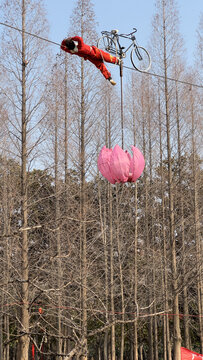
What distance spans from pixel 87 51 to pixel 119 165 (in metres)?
1.20

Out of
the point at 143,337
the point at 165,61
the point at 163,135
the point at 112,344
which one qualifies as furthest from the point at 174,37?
the point at 143,337

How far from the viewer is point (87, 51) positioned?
528 centimetres

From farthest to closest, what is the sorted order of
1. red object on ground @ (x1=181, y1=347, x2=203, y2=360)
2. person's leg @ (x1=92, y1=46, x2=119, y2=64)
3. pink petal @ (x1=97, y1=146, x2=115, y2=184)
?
1. red object on ground @ (x1=181, y1=347, x2=203, y2=360)
2. pink petal @ (x1=97, y1=146, x2=115, y2=184)
3. person's leg @ (x1=92, y1=46, x2=119, y2=64)

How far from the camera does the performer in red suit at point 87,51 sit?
5164mm

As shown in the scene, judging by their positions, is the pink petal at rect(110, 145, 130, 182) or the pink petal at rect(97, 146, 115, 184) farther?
the pink petal at rect(97, 146, 115, 184)

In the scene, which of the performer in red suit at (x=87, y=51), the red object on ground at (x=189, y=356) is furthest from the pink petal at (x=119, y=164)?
the red object on ground at (x=189, y=356)

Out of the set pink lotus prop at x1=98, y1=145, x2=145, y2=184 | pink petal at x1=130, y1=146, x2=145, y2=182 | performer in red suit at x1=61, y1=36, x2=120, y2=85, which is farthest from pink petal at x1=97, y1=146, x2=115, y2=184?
performer in red suit at x1=61, y1=36, x2=120, y2=85

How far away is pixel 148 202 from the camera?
18797mm

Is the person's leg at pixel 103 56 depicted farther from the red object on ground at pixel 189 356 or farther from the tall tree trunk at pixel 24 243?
the red object on ground at pixel 189 356

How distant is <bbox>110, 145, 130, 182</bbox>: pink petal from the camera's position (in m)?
5.38

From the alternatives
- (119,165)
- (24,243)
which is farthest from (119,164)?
(24,243)

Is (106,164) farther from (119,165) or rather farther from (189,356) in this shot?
(189,356)

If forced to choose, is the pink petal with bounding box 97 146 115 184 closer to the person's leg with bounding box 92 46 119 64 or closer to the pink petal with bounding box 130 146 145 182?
the pink petal with bounding box 130 146 145 182

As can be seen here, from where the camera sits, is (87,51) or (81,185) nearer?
(87,51)
